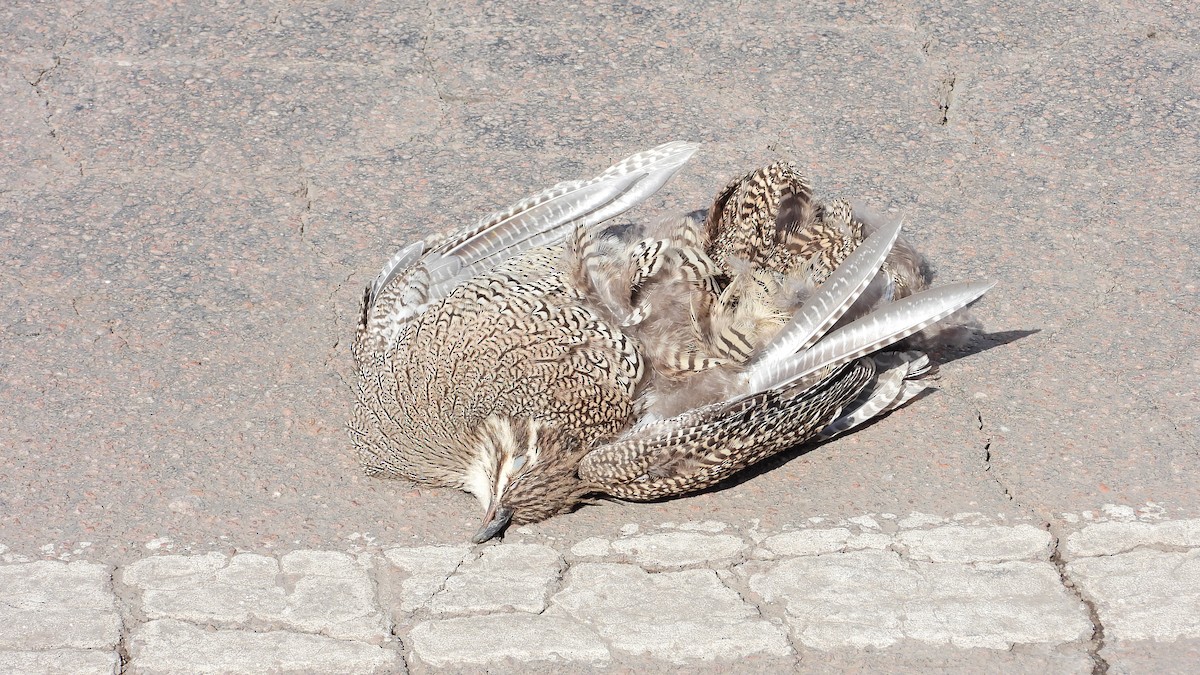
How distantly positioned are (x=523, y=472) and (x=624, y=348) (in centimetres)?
57

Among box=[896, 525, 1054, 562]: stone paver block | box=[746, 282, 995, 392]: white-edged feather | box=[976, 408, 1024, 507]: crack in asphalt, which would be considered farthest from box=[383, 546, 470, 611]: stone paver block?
box=[976, 408, 1024, 507]: crack in asphalt

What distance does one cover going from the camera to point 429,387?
180 inches

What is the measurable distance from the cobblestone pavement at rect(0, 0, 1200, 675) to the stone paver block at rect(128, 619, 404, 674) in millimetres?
12

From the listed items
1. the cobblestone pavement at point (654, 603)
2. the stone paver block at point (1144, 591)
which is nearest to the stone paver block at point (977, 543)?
the cobblestone pavement at point (654, 603)

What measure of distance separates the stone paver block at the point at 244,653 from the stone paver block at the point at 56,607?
0.42 feet

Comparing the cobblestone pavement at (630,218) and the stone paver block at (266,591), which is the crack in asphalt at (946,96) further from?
the stone paver block at (266,591)

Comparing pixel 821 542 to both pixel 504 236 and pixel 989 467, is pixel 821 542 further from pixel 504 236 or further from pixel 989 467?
pixel 504 236

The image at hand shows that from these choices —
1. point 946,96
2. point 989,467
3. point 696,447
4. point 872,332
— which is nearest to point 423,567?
point 696,447

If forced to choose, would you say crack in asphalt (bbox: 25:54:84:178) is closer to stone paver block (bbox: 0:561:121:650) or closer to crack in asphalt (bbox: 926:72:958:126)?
stone paver block (bbox: 0:561:121:650)

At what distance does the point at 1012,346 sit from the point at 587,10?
342 centimetres

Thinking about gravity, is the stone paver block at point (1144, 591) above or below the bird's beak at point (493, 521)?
above

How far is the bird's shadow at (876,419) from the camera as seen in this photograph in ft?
15.5

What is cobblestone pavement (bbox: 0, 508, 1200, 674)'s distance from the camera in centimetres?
402

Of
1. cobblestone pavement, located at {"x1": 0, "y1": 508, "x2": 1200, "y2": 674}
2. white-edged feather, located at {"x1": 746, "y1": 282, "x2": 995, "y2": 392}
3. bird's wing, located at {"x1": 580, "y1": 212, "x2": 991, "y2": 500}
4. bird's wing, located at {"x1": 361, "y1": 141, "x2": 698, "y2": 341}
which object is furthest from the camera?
bird's wing, located at {"x1": 361, "y1": 141, "x2": 698, "y2": 341}
